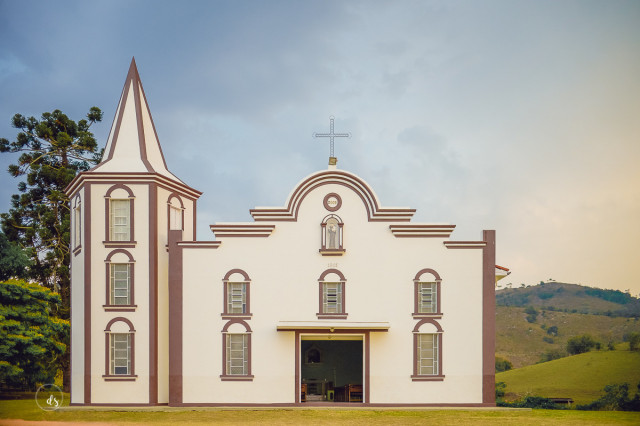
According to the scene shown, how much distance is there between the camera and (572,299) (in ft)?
293

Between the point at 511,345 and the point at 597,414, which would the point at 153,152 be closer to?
the point at 597,414

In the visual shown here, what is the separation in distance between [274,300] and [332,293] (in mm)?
2233

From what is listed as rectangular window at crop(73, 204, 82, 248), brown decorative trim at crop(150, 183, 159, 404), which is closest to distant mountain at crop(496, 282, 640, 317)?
brown decorative trim at crop(150, 183, 159, 404)

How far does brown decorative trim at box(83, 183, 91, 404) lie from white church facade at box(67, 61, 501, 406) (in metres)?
0.05

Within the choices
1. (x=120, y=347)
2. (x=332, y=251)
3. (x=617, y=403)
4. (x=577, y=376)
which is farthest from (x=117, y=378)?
(x=577, y=376)

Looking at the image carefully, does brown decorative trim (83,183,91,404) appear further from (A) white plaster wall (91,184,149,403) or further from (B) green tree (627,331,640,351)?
(B) green tree (627,331,640,351)

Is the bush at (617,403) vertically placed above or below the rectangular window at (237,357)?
below

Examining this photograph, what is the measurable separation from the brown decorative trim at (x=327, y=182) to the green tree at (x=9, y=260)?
1231 cm

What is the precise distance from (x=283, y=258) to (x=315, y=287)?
165cm

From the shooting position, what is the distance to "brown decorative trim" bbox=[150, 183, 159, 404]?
91.5 feet

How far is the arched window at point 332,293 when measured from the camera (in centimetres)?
2844

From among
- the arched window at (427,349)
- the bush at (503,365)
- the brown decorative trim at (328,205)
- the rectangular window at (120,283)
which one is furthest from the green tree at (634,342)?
the rectangular window at (120,283)

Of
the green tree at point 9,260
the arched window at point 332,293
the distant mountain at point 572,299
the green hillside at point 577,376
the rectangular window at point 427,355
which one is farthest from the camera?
the distant mountain at point 572,299

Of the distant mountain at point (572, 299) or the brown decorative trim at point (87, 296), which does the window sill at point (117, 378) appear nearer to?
the brown decorative trim at point (87, 296)
